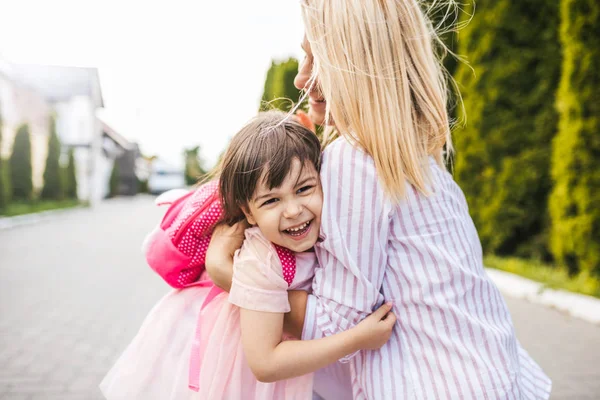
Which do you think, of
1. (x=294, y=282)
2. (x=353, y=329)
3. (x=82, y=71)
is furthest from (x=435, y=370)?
(x=82, y=71)

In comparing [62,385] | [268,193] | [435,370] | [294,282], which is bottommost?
[62,385]

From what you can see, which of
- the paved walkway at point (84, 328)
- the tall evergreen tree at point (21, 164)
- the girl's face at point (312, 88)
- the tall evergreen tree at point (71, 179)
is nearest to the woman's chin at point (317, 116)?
the girl's face at point (312, 88)

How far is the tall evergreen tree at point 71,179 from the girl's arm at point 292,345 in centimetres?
2065

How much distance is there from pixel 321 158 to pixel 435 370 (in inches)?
24.2

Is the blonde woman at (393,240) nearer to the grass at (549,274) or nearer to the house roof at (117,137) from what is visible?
the grass at (549,274)

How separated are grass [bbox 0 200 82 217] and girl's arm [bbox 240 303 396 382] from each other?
1300 cm

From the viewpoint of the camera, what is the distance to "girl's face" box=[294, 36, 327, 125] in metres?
1.47

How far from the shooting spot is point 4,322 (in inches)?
156

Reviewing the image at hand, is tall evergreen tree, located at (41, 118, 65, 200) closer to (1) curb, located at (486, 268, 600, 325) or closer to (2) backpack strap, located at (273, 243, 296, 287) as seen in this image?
(1) curb, located at (486, 268, 600, 325)

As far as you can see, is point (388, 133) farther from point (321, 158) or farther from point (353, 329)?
point (353, 329)

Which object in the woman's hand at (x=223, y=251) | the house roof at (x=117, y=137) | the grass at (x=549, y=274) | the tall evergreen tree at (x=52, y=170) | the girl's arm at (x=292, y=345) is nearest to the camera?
the girl's arm at (x=292, y=345)

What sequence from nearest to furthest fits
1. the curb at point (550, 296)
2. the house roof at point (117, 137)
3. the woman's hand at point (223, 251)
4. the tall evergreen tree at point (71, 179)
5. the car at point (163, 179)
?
the woman's hand at point (223, 251)
the curb at point (550, 296)
the tall evergreen tree at point (71, 179)
the house roof at point (117, 137)
the car at point (163, 179)

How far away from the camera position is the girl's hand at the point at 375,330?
1170 millimetres

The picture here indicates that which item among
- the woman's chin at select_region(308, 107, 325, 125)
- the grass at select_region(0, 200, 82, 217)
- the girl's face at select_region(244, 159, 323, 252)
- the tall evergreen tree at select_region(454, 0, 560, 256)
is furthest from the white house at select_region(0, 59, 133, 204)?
the girl's face at select_region(244, 159, 323, 252)
